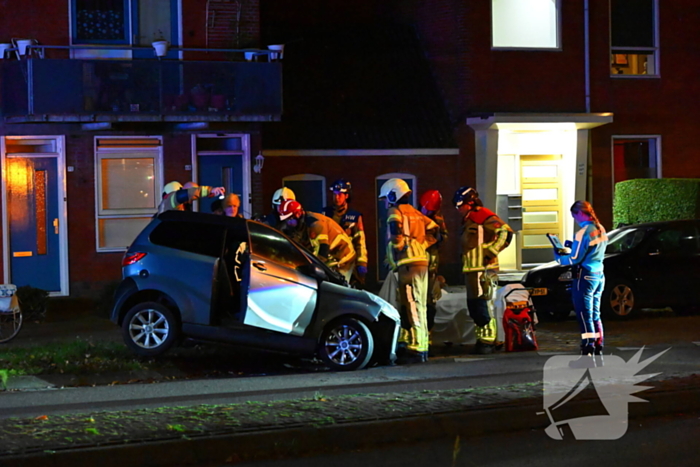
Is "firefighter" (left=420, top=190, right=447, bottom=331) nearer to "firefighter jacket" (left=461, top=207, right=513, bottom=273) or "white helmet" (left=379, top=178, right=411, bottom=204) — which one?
"firefighter jacket" (left=461, top=207, right=513, bottom=273)

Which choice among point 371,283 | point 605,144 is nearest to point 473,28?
point 605,144

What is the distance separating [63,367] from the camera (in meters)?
10.1

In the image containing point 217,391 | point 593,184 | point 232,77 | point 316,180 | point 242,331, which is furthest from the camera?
point 593,184

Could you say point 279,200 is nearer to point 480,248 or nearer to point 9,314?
point 480,248

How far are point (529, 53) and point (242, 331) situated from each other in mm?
11748

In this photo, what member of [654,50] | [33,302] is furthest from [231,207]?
[654,50]

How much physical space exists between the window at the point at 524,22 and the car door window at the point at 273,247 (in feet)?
35.5

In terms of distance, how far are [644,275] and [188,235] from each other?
7.36 metres

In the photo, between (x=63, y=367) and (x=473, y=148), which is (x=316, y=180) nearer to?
(x=473, y=148)

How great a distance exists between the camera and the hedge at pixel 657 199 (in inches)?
741

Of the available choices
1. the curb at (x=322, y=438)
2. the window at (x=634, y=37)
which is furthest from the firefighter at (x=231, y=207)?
the window at (x=634, y=37)

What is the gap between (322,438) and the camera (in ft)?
22.2

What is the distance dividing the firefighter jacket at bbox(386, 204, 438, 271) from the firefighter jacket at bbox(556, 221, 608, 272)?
65.7 inches

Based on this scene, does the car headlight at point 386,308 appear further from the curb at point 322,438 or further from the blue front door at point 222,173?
the blue front door at point 222,173
